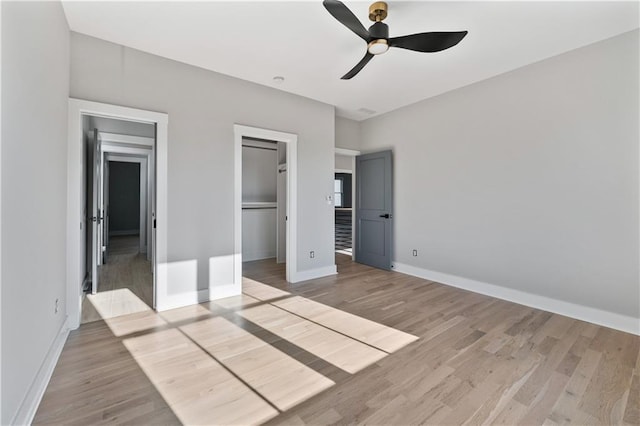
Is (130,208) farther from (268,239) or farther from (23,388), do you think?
(23,388)

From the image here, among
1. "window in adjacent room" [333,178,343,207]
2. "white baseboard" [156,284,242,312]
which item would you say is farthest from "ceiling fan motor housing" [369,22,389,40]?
"window in adjacent room" [333,178,343,207]

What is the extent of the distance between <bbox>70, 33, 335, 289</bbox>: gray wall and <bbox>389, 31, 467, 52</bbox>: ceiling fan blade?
214cm

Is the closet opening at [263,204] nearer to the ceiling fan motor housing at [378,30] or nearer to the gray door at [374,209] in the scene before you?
the gray door at [374,209]

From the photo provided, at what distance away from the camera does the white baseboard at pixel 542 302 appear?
279cm

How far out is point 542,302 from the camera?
10.9ft

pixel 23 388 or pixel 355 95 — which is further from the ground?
Result: pixel 355 95

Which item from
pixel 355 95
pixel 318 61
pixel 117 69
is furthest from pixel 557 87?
pixel 117 69

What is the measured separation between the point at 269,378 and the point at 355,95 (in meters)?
3.90

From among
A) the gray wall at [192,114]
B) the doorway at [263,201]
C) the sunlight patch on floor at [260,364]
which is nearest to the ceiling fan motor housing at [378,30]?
the gray wall at [192,114]

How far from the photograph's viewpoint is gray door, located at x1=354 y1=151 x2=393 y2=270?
5102 mm

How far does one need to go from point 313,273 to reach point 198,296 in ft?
5.76

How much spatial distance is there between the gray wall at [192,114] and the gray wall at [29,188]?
1.60 feet

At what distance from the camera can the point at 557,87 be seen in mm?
3201

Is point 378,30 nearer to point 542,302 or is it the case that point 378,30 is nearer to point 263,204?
point 542,302
